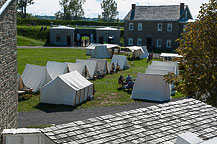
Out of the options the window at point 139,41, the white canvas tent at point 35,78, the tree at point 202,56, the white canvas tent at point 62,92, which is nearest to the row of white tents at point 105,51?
the window at point 139,41

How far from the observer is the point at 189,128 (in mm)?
9023

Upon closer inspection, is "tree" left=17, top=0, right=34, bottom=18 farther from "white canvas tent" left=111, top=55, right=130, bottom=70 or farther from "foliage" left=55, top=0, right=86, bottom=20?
"white canvas tent" left=111, top=55, right=130, bottom=70

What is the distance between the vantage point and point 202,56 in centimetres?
1407

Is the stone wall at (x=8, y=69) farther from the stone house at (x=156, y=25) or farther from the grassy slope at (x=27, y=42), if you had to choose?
the stone house at (x=156, y=25)

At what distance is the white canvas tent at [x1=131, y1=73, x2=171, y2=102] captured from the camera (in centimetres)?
1995

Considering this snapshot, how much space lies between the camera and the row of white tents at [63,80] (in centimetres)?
1809

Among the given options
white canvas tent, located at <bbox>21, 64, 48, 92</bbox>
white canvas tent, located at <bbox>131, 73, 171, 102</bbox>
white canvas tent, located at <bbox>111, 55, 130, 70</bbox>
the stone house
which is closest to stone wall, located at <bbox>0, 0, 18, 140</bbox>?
white canvas tent, located at <bbox>21, 64, 48, 92</bbox>

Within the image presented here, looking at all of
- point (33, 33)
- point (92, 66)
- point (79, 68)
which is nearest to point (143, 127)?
point (79, 68)

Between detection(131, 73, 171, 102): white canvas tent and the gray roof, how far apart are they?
32.5m

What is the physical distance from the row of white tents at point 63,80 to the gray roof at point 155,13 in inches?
1020

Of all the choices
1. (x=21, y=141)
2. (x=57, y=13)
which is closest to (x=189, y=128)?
(x=21, y=141)

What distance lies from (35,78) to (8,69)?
32.5ft

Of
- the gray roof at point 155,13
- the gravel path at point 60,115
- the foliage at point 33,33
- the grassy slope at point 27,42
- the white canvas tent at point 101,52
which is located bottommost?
the gravel path at point 60,115

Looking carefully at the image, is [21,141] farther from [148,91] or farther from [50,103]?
[148,91]
